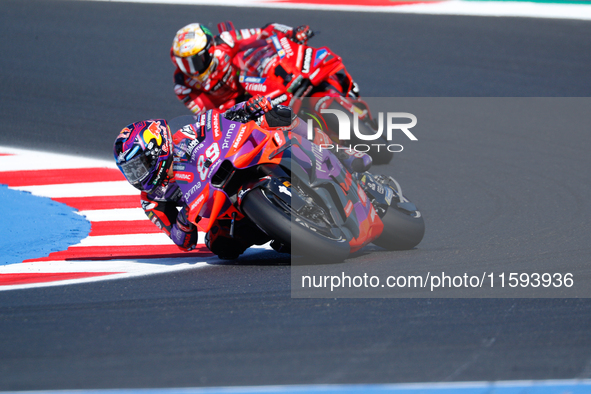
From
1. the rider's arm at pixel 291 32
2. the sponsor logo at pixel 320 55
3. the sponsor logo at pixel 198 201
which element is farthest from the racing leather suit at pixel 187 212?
the rider's arm at pixel 291 32

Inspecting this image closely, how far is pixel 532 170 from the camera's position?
8.64 m

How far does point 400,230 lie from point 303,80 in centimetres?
337

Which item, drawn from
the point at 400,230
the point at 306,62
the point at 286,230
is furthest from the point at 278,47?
the point at 286,230

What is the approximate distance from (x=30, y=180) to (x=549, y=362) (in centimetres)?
656

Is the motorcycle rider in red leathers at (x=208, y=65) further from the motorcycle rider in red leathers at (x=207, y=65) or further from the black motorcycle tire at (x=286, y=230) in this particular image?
the black motorcycle tire at (x=286, y=230)

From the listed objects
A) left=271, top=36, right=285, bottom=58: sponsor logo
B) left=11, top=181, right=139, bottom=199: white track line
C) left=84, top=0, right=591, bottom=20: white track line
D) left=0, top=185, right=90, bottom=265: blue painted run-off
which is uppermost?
left=84, top=0, right=591, bottom=20: white track line

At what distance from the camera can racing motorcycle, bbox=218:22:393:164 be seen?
8477 mm

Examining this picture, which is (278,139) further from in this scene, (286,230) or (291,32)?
(291,32)

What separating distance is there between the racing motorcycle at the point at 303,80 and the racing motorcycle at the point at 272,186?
120 inches

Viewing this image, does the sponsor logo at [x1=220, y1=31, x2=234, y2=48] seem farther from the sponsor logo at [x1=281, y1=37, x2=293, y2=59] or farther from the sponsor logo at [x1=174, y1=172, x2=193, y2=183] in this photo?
the sponsor logo at [x1=174, y1=172, x2=193, y2=183]

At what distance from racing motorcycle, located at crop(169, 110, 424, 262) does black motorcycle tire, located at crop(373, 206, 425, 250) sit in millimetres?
287

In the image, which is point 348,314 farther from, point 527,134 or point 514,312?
point 527,134

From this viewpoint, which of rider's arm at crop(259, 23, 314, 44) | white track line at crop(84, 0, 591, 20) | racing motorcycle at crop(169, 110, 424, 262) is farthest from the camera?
white track line at crop(84, 0, 591, 20)

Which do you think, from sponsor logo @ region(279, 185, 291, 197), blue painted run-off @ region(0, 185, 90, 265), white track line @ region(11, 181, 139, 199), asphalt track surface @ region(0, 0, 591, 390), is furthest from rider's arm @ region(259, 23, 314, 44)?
sponsor logo @ region(279, 185, 291, 197)
